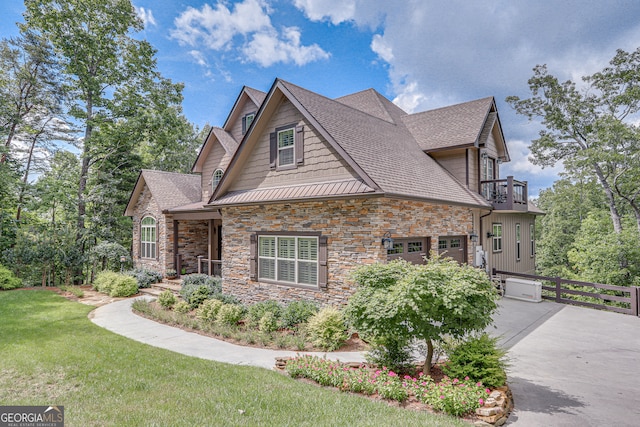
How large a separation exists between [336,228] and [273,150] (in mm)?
3774

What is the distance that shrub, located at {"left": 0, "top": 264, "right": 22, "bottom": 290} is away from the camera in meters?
14.7

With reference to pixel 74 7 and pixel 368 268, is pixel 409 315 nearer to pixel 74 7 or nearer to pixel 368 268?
pixel 368 268

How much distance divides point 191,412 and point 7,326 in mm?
8170

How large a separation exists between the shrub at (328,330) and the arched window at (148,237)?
1213cm

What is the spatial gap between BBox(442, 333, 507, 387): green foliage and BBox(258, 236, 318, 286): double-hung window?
481 cm

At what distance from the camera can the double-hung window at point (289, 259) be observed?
943 centimetres

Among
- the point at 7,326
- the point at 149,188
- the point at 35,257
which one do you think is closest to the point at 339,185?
the point at 7,326

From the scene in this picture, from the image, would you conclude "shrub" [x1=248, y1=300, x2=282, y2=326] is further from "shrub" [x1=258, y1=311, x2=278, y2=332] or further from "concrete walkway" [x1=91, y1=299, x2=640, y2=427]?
"concrete walkway" [x1=91, y1=299, x2=640, y2=427]

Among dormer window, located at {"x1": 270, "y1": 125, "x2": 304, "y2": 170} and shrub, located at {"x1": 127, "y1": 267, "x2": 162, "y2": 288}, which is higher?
dormer window, located at {"x1": 270, "y1": 125, "x2": 304, "y2": 170}

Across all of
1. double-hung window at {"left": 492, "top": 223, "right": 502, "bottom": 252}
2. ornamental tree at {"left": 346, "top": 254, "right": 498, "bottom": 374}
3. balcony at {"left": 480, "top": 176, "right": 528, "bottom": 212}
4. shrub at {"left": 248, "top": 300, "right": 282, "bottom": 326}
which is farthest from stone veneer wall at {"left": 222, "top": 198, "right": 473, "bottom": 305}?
double-hung window at {"left": 492, "top": 223, "right": 502, "bottom": 252}

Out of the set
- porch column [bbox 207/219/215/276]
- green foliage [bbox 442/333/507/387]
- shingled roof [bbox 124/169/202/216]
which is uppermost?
shingled roof [bbox 124/169/202/216]

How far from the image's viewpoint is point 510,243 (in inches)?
627

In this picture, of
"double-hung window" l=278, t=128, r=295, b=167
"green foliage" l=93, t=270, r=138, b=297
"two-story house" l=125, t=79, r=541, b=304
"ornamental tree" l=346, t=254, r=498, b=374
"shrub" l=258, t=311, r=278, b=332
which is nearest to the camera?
"ornamental tree" l=346, t=254, r=498, b=374

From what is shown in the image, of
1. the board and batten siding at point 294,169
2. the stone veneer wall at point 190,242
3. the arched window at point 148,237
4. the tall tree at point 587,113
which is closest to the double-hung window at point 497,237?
the tall tree at point 587,113
